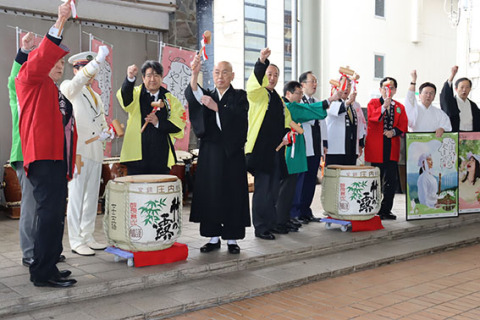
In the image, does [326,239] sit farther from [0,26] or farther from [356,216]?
[0,26]

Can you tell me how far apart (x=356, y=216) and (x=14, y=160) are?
3.40m

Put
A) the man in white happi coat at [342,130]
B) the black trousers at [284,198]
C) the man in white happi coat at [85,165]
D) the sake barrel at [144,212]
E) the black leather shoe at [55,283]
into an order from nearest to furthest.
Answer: the black leather shoe at [55,283] → the sake barrel at [144,212] → the man in white happi coat at [85,165] → the black trousers at [284,198] → the man in white happi coat at [342,130]

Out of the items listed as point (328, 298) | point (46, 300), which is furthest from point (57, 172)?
point (328, 298)

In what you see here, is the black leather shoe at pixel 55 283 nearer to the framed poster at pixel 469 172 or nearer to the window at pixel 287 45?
the framed poster at pixel 469 172

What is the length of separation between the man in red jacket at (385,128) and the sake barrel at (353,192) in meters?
0.71

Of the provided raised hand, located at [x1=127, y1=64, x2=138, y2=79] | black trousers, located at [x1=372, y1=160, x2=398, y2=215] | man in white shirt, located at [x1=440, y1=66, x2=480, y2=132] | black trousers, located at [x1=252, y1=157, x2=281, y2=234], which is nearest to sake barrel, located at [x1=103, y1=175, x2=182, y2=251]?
raised hand, located at [x1=127, y1=64, x2=138, y2=79]

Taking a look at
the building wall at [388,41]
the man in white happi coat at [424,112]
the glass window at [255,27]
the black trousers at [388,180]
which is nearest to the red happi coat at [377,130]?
the black trousers at [388,180]

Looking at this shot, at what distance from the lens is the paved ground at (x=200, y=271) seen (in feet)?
11.3

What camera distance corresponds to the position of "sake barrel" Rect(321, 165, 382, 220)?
5586mm

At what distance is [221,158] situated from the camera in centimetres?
455

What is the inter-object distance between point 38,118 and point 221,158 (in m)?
1.59

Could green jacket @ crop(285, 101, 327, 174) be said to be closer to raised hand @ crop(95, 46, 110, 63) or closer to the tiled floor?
the tiled floor

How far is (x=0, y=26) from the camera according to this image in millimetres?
6414

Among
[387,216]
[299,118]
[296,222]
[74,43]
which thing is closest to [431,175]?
[387,216]
